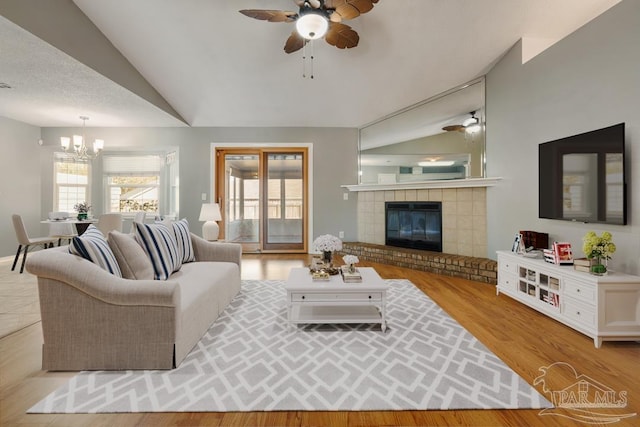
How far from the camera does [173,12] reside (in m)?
3.15

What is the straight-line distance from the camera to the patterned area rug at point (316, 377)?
1469 mm

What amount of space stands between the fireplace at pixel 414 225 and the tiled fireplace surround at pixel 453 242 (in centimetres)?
9

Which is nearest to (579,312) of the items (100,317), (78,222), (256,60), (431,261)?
(431,261)

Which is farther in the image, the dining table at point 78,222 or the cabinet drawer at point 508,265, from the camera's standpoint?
the dining table at point 78,222

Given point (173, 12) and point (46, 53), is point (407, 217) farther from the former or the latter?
point (46, 53)

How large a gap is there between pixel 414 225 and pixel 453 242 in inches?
27.3

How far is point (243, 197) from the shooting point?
19.4 feet

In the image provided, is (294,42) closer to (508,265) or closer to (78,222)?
(508,265)

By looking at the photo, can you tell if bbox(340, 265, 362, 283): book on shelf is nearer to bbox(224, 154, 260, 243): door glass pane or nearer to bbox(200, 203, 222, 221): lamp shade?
bbox(200, 203, 222, 221): lamp shade

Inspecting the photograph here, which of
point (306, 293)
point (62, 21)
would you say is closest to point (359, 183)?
point (306, 293)

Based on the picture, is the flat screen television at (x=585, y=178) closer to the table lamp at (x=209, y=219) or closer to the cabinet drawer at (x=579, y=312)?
the cabinet drawer at (x=579, y=312)

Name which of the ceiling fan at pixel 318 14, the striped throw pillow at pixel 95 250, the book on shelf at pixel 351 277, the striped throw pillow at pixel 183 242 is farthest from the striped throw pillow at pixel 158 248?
the ceiling fan at pixel 318 14

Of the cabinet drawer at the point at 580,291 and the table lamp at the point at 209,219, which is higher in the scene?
the table lamp at the point at 209,219

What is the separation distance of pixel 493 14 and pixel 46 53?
4729 mm
